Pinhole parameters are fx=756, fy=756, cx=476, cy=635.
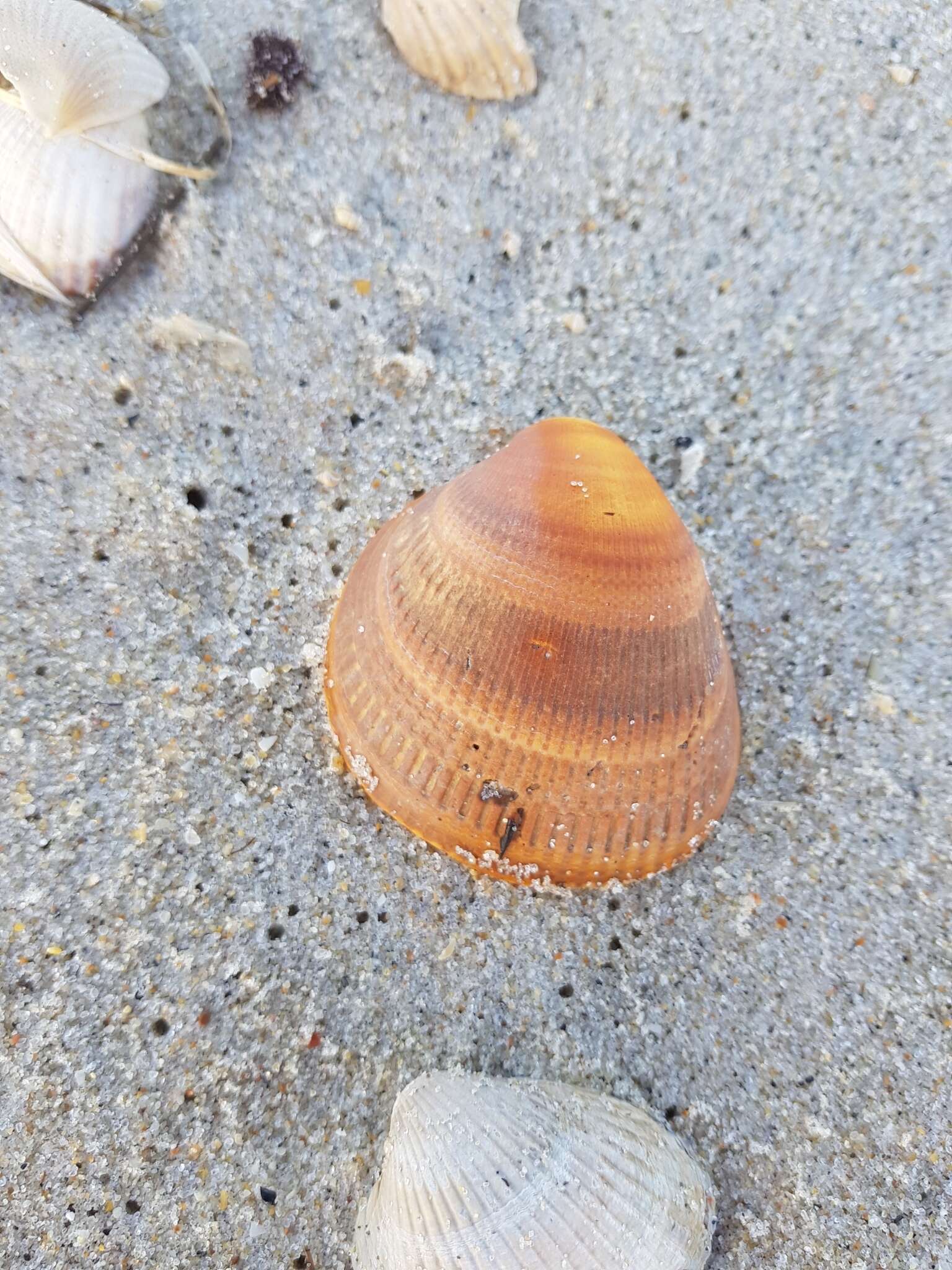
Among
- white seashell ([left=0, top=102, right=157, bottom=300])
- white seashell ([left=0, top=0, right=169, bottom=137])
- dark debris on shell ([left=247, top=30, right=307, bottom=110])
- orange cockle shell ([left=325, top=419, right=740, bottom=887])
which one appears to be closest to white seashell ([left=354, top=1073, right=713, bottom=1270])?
orange cockle shell ([left=325, top=419, right=740, bottom=887])

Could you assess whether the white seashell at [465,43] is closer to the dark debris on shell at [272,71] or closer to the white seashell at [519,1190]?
the dark debris on shell at [272,71]

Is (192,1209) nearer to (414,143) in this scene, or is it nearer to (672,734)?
(672,734)

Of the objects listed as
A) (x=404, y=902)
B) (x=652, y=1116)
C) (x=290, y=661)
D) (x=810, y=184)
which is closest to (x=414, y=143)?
(x=810, y=184)

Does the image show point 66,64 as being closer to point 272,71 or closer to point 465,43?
point 272,71

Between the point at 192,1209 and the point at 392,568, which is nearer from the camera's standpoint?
the point at 192,1209

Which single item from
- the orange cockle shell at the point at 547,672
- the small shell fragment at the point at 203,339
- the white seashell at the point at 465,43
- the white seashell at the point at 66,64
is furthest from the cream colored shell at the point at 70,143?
the orange cockle shell at the point at 547,672

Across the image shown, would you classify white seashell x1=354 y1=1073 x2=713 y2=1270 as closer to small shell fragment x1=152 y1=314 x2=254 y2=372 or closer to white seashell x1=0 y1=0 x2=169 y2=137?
small shell fragment x1=152 y1=314 x2=254 y2=372
